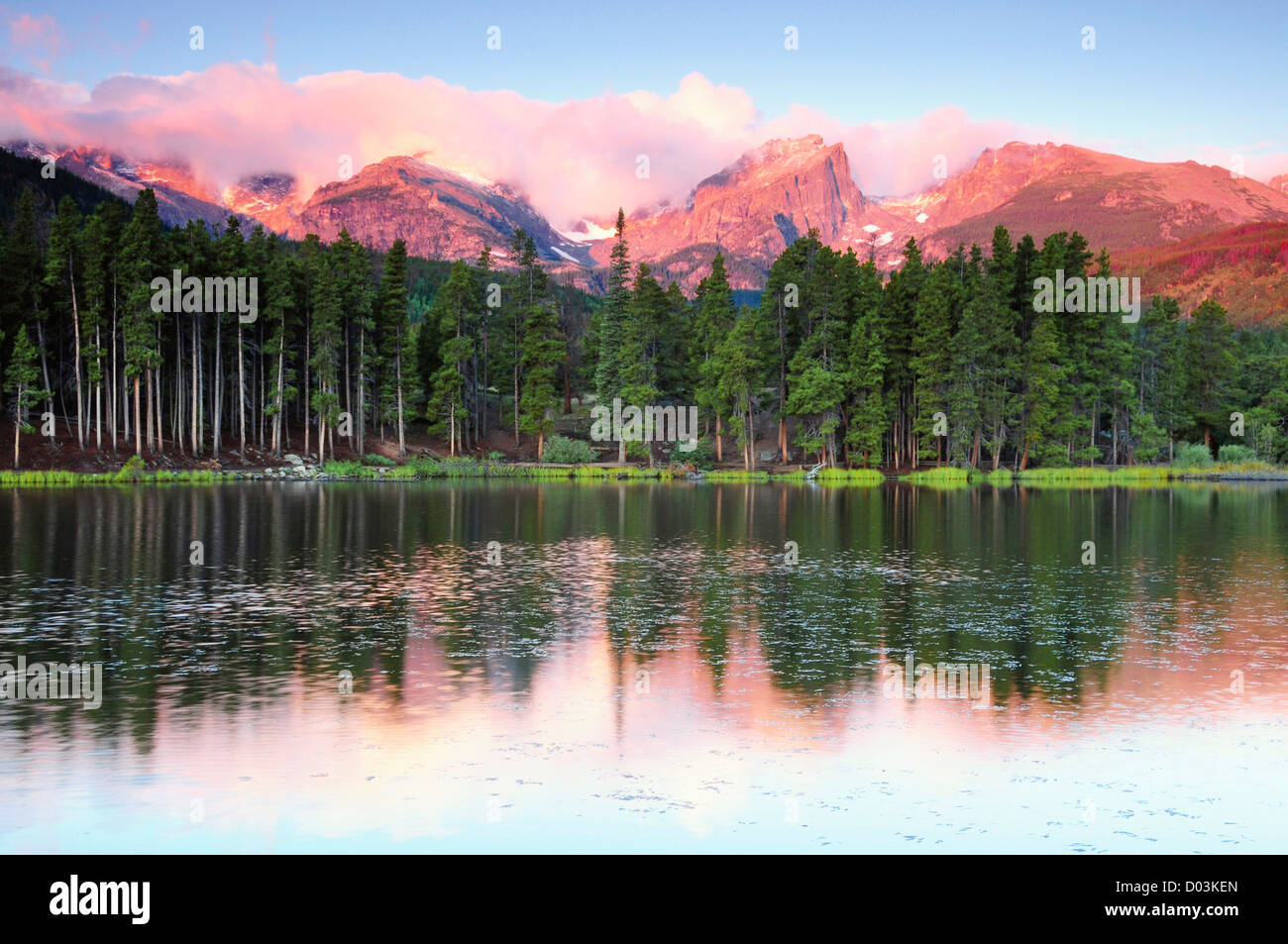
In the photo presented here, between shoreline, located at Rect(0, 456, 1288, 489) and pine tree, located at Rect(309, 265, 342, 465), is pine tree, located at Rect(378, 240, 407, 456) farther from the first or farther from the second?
shoreline, located at Rect(0, 456, 1288, 489)

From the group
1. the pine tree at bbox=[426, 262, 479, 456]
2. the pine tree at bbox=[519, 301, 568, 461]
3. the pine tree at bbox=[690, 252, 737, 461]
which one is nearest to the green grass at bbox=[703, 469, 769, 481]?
the pine tree at bbox=[690, 252, 737, 461]

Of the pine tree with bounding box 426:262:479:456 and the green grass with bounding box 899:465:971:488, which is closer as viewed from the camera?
the green grass with bounding box 899:465:971:488

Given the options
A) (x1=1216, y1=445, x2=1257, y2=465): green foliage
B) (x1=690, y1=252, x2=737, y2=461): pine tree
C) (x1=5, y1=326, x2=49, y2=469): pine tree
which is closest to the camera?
(x1=5, y1=326, x2=49, y2=469): pine tree

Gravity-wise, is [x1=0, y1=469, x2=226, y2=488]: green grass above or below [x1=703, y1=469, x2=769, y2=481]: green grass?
above

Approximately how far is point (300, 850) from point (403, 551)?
1021 inches

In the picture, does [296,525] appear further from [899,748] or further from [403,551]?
[899,748]

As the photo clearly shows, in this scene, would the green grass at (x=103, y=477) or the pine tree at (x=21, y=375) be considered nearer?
the green grass at (x=103, y=477)

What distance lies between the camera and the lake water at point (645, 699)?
11.1 metres

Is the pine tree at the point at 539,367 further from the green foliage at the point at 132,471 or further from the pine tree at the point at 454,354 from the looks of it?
the green foliage at the point at 132,471

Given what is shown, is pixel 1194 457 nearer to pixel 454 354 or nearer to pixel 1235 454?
pixel 1235 454

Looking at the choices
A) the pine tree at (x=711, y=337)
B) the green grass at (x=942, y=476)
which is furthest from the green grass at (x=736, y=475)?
the green grass at (x=942, y=476)

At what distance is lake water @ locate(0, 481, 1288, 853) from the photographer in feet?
36.5

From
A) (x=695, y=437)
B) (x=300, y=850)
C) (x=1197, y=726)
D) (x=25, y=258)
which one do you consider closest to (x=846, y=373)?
(x=695, y=437)
